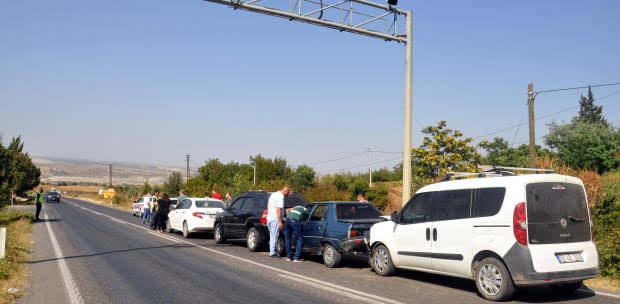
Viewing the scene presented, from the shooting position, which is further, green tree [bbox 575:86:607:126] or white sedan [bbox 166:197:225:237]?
green tree [bbox 575:86:607:126]

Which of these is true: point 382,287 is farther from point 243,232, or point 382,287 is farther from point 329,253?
point 243,232

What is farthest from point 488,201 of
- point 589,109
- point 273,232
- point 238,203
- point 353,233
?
point 589,109

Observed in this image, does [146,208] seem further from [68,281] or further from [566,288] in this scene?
[566,288]

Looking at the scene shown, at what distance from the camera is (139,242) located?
17047 millimetres

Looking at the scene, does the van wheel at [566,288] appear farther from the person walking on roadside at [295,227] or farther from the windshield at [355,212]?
the person walking on roadside at [295,227]

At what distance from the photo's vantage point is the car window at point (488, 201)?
7.97m

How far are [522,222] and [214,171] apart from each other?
1996 inches

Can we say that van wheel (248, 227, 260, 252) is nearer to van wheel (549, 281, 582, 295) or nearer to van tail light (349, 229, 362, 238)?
van tail light (349, 229, 362, 238)

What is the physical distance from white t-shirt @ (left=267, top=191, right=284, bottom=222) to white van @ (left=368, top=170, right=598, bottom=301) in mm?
5143

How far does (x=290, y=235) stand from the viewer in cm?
1323

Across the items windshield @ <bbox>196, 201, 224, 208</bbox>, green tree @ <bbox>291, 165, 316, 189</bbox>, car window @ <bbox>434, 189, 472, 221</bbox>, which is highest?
green tree @ <bbox>291, 165, 316, 189</bbox>

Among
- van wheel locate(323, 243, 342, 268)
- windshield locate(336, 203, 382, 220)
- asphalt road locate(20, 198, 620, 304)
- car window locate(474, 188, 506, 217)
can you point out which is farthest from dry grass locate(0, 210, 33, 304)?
car window locate(474, 188, 506, 217)

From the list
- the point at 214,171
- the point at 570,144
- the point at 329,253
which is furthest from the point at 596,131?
the point at 329,253

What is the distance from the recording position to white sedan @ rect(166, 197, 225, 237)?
753 inches
